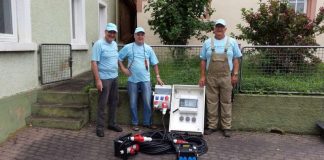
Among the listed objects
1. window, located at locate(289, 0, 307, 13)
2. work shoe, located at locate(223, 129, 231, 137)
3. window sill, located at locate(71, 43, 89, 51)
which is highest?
window, located at locate(289, 0, 307, 13)

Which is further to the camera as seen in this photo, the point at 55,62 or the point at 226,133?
the point at 55,62

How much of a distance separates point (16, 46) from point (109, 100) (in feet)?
5.77

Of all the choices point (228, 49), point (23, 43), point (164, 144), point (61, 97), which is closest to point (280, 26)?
point (228, 49)

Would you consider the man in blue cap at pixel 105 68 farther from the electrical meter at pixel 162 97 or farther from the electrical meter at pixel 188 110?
the electrical meter at pixel 188 110

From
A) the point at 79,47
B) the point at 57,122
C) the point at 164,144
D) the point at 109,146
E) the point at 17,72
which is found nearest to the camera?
the point at 164,144

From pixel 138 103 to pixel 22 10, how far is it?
8.56 feet

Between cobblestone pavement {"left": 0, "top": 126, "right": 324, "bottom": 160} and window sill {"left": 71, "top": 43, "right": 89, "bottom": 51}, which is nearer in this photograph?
cobblestone pavement {"left": 0, "top": 126, "right": 324, "bottom": 160}

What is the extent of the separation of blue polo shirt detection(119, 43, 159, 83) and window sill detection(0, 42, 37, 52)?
5.29 feet

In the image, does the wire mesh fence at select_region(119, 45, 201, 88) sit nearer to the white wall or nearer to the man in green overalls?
the man in green overalls

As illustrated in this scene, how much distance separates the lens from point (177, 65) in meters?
5.71

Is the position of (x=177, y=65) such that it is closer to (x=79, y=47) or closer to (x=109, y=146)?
(x=109, y=146)

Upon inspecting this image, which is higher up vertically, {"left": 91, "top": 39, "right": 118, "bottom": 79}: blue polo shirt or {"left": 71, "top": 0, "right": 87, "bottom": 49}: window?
{"left": 71, "top": 0, "right": 87, "bottom": 49}: window

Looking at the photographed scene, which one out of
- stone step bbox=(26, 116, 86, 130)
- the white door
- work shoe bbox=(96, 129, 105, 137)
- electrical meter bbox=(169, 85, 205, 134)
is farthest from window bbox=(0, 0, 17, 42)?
the white door

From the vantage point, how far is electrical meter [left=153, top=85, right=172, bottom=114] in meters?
5.21
